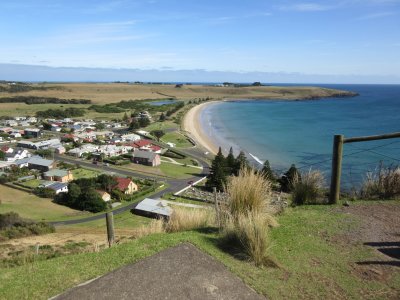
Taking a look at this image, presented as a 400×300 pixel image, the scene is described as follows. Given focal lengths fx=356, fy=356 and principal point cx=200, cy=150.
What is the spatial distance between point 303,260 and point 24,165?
44.5 m

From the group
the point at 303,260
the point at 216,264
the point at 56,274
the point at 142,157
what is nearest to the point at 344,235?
the point at 303,260

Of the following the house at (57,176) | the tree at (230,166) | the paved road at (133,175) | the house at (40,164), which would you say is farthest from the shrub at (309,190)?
the house at (40,164)

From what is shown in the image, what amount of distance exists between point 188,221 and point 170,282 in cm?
266

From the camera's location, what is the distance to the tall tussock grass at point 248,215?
16.3 ft

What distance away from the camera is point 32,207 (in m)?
28.5

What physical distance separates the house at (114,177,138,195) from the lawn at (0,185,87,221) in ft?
16.9

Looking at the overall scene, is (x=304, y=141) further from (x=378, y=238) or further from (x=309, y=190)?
(x=378, y=238)

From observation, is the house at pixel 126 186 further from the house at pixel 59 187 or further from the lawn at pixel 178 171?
the lawn at pixel 178 171

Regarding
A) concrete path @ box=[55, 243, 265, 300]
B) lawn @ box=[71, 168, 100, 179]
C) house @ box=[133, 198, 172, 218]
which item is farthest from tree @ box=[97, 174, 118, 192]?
concrete path @ box=[55, 243, 265, 300]

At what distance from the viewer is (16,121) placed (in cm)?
8294

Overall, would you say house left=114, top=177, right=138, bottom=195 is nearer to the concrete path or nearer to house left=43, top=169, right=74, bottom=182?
house left=43, top=169, right=74, bottom=182

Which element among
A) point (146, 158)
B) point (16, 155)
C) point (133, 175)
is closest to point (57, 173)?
point (133, 175)

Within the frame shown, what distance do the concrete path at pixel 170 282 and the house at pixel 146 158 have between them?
Result: 4055 centimetres

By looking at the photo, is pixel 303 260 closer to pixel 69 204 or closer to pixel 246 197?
pixel 246 197
